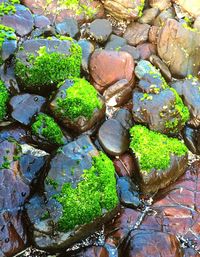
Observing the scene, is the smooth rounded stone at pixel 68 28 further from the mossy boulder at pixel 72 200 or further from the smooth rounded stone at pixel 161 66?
the mossy boulder at pixel 72 200

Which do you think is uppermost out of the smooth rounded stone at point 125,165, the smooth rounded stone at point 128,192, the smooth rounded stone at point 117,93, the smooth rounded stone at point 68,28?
the smooth rounded stone at point 68,28

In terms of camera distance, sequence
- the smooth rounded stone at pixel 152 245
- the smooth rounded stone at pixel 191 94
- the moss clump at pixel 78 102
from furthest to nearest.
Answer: the smooth rounded stone at pixel 191 94 < the moss clump at pixel 78 102 < the smooth rounded stone at pixel 152 245

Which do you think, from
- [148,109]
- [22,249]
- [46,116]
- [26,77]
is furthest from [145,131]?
[22,249]

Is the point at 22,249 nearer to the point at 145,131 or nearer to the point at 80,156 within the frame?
the point at 80,156

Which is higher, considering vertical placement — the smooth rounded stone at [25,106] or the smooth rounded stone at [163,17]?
the smooth rounded stone at [163,17]

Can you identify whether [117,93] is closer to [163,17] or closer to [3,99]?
[3,99]

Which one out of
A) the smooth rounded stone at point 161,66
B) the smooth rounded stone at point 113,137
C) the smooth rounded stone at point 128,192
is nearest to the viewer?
the smooth rounded stone at point 128,192

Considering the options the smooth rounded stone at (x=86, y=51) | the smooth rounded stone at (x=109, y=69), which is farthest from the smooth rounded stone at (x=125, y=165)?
the smooth rounded stone at (x=86, y=51)
